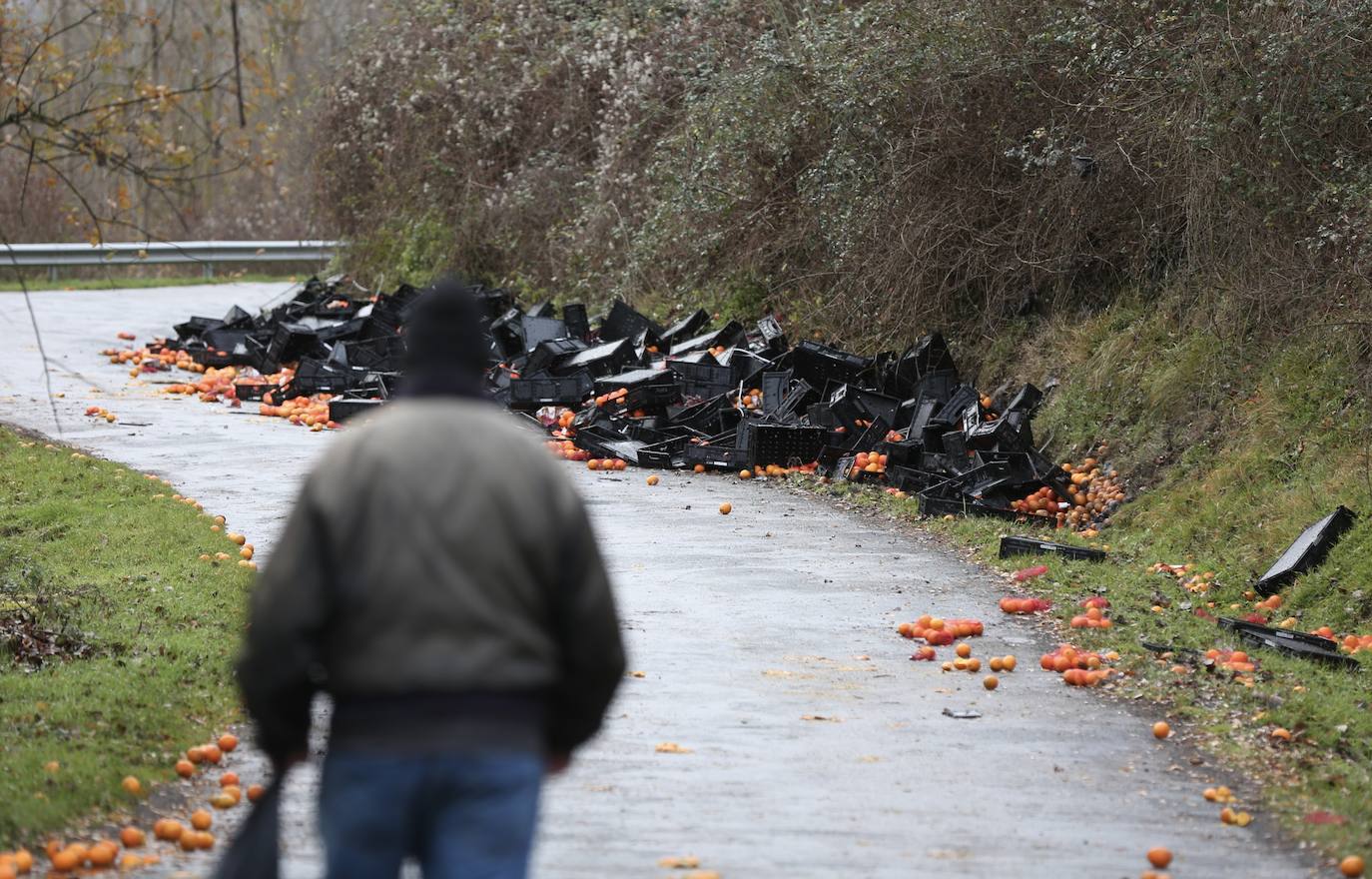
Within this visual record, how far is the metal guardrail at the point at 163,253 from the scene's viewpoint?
105 ft

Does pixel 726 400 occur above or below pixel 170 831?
below

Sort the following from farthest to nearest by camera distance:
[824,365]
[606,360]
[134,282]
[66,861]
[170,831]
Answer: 1. [134,282]
2. [606,360]
3. [824,365]
4. [170,831]
5. [66,861]

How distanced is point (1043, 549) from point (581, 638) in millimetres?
8079

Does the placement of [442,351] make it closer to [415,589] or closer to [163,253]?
[415,589]

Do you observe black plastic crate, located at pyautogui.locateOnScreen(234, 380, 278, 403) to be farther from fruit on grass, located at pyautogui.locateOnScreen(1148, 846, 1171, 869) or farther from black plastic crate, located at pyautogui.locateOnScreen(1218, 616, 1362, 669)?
fruit on grass, located at pyautogui.locateOnScreen(1148, 846, 1171, 869)

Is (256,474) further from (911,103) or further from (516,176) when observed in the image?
(516,176)

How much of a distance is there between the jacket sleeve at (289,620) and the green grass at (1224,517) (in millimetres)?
4174

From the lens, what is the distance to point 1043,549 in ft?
36.6

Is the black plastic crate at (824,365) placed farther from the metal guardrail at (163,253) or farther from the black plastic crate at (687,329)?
the metal guardrail at (163,253)

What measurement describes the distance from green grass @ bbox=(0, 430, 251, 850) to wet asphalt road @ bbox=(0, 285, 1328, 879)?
0.52 meters

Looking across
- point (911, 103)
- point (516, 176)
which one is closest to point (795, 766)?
point (911, 103)

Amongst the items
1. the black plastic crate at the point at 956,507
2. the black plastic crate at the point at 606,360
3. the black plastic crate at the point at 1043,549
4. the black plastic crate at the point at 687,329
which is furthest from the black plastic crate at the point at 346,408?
the black plastic crate at the point at 1043,549

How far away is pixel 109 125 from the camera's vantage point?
37.7 ft

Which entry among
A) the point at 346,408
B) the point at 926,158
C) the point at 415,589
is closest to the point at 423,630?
the point at 415,589
